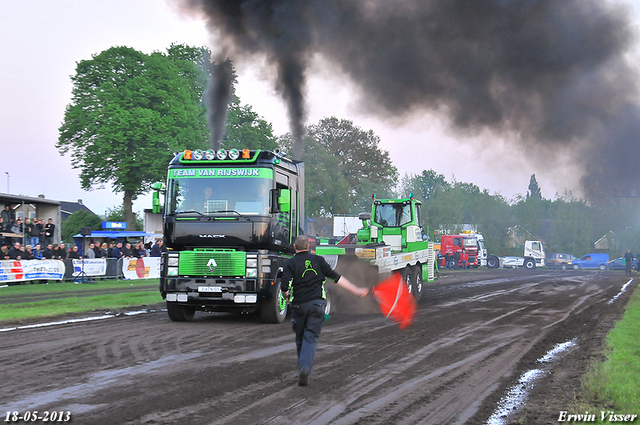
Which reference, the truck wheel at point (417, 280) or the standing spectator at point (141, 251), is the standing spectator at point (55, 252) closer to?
the standing spectator at point (141, 251)

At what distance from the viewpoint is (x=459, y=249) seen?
51.1 meters

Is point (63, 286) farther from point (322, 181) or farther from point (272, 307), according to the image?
point (322, 181)

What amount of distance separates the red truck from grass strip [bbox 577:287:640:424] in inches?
1586

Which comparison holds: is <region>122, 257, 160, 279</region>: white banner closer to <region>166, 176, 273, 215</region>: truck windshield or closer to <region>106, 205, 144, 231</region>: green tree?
<region>166, 176, 273, 215</region>: truck windshield

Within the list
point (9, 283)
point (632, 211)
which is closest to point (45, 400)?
point (9, 283)

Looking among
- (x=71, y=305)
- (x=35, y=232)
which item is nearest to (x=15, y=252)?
(x=35, y=232)

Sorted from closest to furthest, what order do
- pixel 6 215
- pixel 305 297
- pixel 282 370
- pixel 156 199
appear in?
pixel 305 297 → pixel 282 370 → pixel 156 199 → pixel 6 215

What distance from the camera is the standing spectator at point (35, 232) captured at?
26.5 metres

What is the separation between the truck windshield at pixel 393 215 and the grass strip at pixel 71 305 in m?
7.70

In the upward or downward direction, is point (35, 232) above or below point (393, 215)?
below

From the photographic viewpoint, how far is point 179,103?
138 ft

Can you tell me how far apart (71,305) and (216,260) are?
241 inches

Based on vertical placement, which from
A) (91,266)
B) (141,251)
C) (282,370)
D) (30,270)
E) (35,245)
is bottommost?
(282,370)

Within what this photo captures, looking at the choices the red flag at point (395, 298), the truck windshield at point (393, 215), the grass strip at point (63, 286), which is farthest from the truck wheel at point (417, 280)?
the grass strip at point (63, 286)
